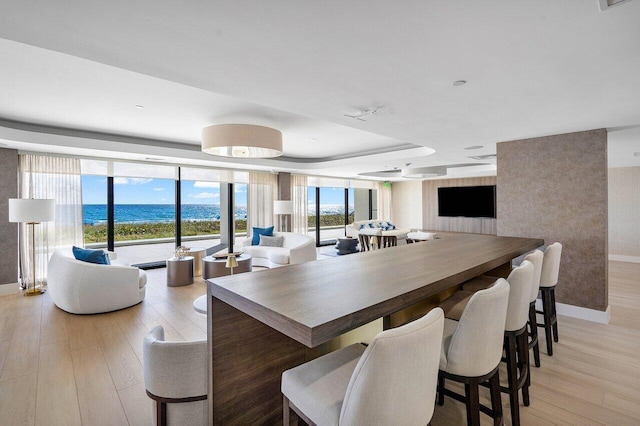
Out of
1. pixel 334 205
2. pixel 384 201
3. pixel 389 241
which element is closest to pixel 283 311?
pixel 389 241

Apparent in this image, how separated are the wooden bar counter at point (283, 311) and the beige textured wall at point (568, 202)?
2491 millimetres

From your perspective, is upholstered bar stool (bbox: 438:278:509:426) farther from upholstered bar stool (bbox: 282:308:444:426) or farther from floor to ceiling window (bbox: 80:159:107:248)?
floor to ceiling window (bbox: 80:159:107:248)

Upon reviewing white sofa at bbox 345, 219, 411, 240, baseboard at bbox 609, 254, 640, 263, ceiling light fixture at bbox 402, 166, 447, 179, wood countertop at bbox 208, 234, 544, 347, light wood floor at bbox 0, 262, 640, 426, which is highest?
ceiling light fixture at bbox 402, 166, 447, 179

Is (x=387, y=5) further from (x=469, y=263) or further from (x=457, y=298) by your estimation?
(x=457, y=298)

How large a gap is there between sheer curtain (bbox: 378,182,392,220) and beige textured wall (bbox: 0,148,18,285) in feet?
31.9

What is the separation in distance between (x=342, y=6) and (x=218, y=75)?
1006 millimetres

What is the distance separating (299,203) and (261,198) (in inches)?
52.2

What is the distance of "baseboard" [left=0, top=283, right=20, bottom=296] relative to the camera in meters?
4.42

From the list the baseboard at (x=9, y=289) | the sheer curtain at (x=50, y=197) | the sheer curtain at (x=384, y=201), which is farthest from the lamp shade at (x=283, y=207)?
the sheer curtain at (x=384, y=201)

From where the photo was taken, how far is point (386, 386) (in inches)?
35.2

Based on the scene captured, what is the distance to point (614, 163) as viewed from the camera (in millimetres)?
6168

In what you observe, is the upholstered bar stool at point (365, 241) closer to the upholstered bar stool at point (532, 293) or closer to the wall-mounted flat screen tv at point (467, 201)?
the wall-mounted flat screen tv at point (467, 201)

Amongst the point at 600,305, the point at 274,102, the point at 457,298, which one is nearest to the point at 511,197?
the point at 600,305

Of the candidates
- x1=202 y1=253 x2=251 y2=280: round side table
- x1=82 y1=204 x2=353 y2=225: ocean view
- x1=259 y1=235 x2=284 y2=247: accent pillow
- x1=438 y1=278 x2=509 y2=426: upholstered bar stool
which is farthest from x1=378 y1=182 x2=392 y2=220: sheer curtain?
x1=438 y1=278 x2=509 y2=426: upholstered bar stool
